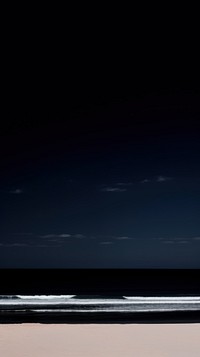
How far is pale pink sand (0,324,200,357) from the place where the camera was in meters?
7.14

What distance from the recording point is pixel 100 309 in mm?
12133

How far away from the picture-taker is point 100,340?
7.95 meters

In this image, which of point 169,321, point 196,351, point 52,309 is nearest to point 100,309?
point 52,309

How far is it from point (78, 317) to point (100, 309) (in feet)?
5.52

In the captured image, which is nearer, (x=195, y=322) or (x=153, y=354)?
(x=153, y=354)

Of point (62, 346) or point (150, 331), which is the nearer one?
point (62, 346)

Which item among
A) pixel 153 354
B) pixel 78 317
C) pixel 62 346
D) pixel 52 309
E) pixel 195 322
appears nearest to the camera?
pixel 153 354

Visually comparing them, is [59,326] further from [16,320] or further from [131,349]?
[131,349]

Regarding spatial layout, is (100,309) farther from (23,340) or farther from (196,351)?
(196,351)

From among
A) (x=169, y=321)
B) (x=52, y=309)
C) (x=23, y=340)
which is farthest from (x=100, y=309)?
(x=23, y=340)

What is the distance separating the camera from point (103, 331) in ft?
28.6

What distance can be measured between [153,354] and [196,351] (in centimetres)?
62

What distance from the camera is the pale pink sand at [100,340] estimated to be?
23.4 feet

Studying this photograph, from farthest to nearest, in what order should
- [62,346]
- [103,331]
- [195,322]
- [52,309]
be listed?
[52,309], [195,322], [103,331], [62,346]
